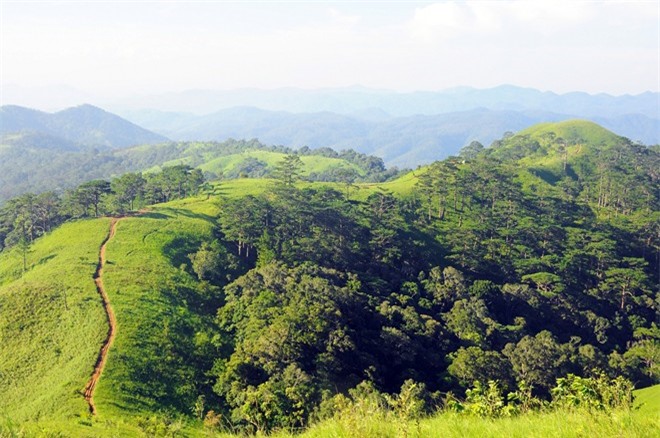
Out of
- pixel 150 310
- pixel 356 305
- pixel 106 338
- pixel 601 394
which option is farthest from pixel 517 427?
pixel 356 305

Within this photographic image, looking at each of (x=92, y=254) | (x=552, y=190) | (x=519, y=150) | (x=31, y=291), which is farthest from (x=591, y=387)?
(x=519, y=150)

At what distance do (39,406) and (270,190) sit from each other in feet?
203

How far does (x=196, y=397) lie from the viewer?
40.8 metres

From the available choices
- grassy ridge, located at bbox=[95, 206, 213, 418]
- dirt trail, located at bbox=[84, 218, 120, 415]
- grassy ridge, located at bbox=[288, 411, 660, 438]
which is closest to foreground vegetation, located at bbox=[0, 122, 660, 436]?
grassy ridge, located at bbox=[288, 411, 660, 438]

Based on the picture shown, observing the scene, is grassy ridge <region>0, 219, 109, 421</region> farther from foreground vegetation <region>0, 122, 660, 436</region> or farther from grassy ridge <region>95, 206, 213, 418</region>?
grassy ridge <region>95, 206, 213, 418</region>

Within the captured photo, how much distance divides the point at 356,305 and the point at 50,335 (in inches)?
1269

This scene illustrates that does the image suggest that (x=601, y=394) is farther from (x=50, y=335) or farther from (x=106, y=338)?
(x=50, y=335)

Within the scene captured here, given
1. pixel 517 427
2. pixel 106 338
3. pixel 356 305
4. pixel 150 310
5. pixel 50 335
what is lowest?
pixel 356 305

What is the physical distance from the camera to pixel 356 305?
5900 centimetres

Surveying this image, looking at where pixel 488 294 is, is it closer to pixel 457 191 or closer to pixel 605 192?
pixel 457 191

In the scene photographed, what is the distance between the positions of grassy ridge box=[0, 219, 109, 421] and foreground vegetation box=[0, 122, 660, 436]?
29cm

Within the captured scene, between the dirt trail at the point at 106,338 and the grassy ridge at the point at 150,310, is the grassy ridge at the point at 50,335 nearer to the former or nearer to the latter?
the dirt trail at the point at 106,338

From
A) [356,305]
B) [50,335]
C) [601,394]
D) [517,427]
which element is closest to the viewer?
[517,427]

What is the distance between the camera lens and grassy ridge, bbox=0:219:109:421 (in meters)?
36.6
